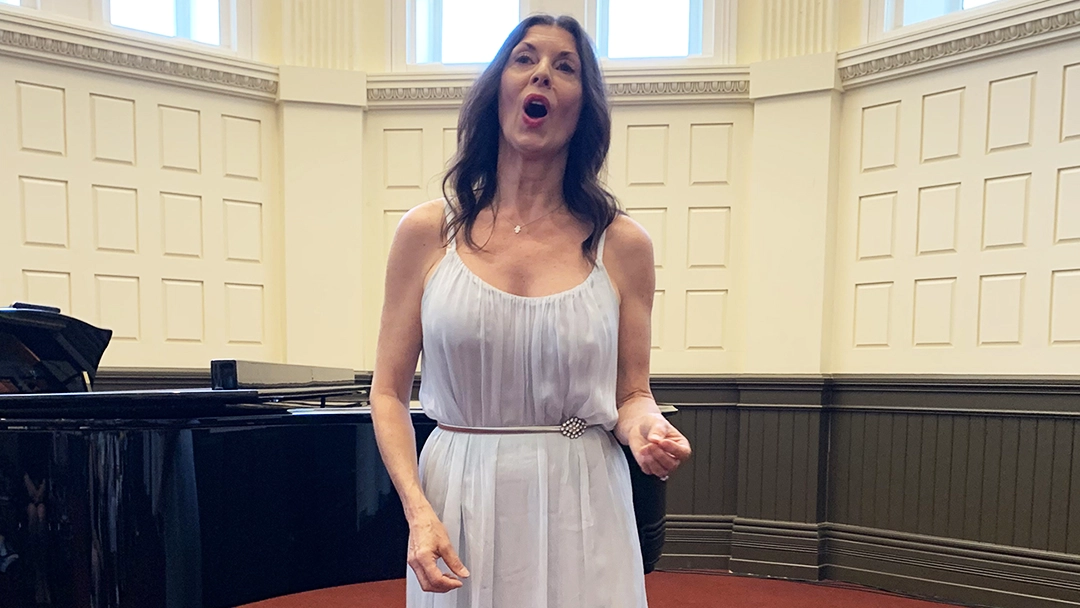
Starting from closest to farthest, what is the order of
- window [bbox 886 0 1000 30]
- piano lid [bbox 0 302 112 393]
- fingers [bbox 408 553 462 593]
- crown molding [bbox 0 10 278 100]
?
fingers [bbox 408 553 462 593]
piano lid [bbox 0 302 112 393]
crown molding [bbox 0 10 278 100]
window [bbox 886 0 1000 30]

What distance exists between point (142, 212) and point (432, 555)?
15.0ft

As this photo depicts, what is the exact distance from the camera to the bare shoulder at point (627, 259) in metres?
1.29

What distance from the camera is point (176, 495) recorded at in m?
2.17

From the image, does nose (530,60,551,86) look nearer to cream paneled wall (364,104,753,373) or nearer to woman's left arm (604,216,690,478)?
woman's left arm (604,216,690,478)

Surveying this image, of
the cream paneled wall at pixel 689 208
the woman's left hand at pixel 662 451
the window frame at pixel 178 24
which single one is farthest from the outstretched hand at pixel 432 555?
the window frame at pixel 178 24

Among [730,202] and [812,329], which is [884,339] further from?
[730,202]

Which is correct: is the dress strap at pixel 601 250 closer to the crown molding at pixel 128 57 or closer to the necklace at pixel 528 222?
the necklace at pixel 528 222

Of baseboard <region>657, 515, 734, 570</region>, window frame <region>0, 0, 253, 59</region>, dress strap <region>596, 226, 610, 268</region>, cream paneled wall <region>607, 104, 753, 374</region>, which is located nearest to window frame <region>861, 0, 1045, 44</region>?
cream paneled wall <region>607, 104, 753, 374</region>

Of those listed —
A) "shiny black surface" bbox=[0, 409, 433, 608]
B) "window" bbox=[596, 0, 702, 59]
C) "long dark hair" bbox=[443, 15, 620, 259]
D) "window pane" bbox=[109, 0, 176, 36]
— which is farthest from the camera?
"window" bbox=[596, 0, 702, 59]

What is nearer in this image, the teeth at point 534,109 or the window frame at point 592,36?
the teeth at point 534,109

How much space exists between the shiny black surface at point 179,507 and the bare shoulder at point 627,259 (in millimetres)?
1475

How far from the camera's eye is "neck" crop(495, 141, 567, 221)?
1.31m

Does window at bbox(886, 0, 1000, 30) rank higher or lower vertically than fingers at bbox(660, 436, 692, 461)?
higher

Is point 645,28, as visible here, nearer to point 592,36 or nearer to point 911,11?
point 592,36
